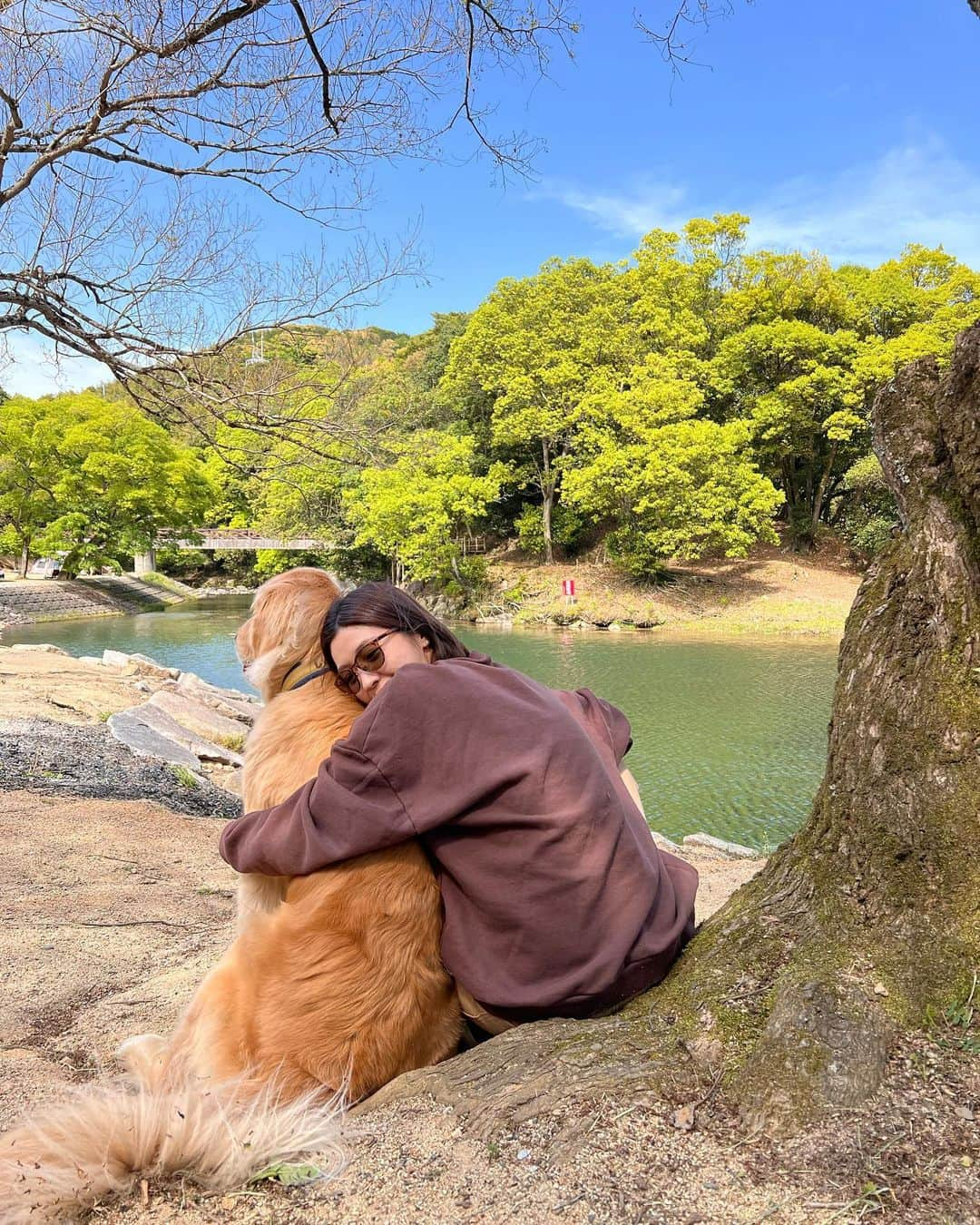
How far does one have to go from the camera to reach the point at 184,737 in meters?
9.70

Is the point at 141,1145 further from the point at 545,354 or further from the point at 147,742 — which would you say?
the point at 545,354

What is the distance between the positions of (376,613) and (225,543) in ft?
129

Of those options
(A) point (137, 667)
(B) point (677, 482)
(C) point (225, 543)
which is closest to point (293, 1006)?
(A) point (137, 667)

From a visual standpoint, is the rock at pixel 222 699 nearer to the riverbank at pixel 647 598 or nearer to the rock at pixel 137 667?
the rock at pixel 137 667

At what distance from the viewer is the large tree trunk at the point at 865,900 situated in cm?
157

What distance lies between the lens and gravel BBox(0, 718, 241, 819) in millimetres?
6691

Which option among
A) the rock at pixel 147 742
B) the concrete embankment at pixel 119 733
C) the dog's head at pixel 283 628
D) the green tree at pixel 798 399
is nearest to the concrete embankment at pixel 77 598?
the concrete embankment at pixel 119 733

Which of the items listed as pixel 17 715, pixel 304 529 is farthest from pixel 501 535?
pixel 17 715

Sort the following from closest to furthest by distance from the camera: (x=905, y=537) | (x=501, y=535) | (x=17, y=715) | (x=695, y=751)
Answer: (x=905, y=537), (x=17, y=715), (x=695, y=751), (x=501, y=535)

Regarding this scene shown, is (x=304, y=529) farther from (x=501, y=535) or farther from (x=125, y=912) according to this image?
(x=125, y=912)

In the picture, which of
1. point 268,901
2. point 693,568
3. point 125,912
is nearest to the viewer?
point 268,901

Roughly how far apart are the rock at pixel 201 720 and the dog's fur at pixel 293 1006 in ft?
29.7

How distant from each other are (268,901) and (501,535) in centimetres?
3586

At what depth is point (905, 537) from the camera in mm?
2059
